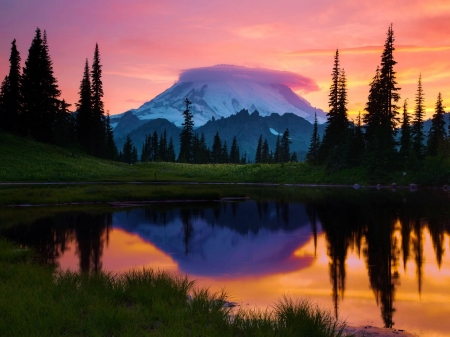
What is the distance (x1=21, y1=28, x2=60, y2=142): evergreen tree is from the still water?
5096 cm

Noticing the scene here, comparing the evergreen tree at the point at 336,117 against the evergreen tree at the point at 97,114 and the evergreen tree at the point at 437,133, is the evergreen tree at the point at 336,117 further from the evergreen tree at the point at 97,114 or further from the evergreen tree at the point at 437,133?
the evergreen tree at the point at 97,114

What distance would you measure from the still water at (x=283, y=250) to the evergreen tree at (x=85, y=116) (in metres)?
60.7

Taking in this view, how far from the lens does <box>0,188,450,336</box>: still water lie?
11.5 m

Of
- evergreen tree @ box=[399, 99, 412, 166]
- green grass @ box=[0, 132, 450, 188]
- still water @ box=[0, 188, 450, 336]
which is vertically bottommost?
still water @ box=[0, 188, 450, 336]

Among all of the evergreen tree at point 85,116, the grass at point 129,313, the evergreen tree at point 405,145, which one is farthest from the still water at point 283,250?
the evergreen tree at point 85,116

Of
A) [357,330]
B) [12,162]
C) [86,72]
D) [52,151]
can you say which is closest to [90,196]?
[12,162]

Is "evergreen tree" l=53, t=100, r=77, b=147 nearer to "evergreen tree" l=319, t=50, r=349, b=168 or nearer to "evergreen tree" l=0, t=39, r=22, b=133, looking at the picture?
"evergreen tree" l=0, t=39, r=22, b=133

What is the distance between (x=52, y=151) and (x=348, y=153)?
50431 millimetres

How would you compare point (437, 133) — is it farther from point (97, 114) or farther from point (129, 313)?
point (129, 313)

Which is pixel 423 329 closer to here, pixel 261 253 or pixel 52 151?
pixel 261 253

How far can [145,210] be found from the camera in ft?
108

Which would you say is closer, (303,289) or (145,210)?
(303,289)

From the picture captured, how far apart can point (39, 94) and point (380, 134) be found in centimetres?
6150

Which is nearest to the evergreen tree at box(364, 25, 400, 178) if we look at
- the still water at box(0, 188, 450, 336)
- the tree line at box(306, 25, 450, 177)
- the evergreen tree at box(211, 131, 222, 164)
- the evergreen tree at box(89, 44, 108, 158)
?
the tree line at box(306, 25, 450, 177)
